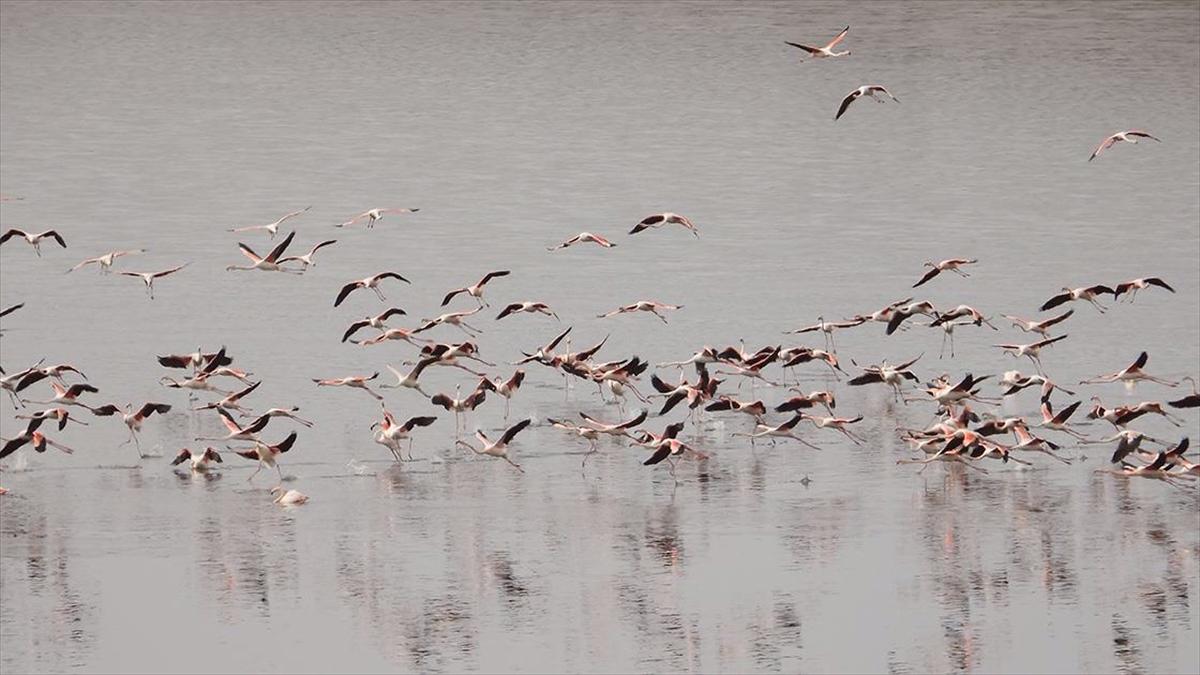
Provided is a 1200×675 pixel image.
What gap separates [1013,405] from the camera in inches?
758

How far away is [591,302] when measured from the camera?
22.8 meters

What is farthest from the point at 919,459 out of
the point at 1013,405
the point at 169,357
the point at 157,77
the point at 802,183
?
the point at 157,77

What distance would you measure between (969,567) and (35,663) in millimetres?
5339

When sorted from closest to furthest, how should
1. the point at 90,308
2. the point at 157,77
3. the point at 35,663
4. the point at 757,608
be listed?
the point at 35,663
the point at 757,608
the point at 90,308
the point at 157,77

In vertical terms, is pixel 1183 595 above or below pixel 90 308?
below

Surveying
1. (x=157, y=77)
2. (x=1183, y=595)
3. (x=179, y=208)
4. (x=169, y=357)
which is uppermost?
(x=157, y=77)

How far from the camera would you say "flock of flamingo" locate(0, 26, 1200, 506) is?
17.1 meters

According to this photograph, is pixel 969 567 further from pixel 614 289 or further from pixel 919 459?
pixel 614 289

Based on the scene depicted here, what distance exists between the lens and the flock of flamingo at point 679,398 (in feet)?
56.1

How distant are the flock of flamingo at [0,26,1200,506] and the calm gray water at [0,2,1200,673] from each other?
0.17 metres

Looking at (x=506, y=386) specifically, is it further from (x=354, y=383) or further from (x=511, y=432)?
(x=511, y=432)

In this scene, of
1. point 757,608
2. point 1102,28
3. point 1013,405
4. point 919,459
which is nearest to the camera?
point 757,608

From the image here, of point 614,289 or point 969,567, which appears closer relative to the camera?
point 969,567

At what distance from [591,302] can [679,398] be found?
4.58 metres
